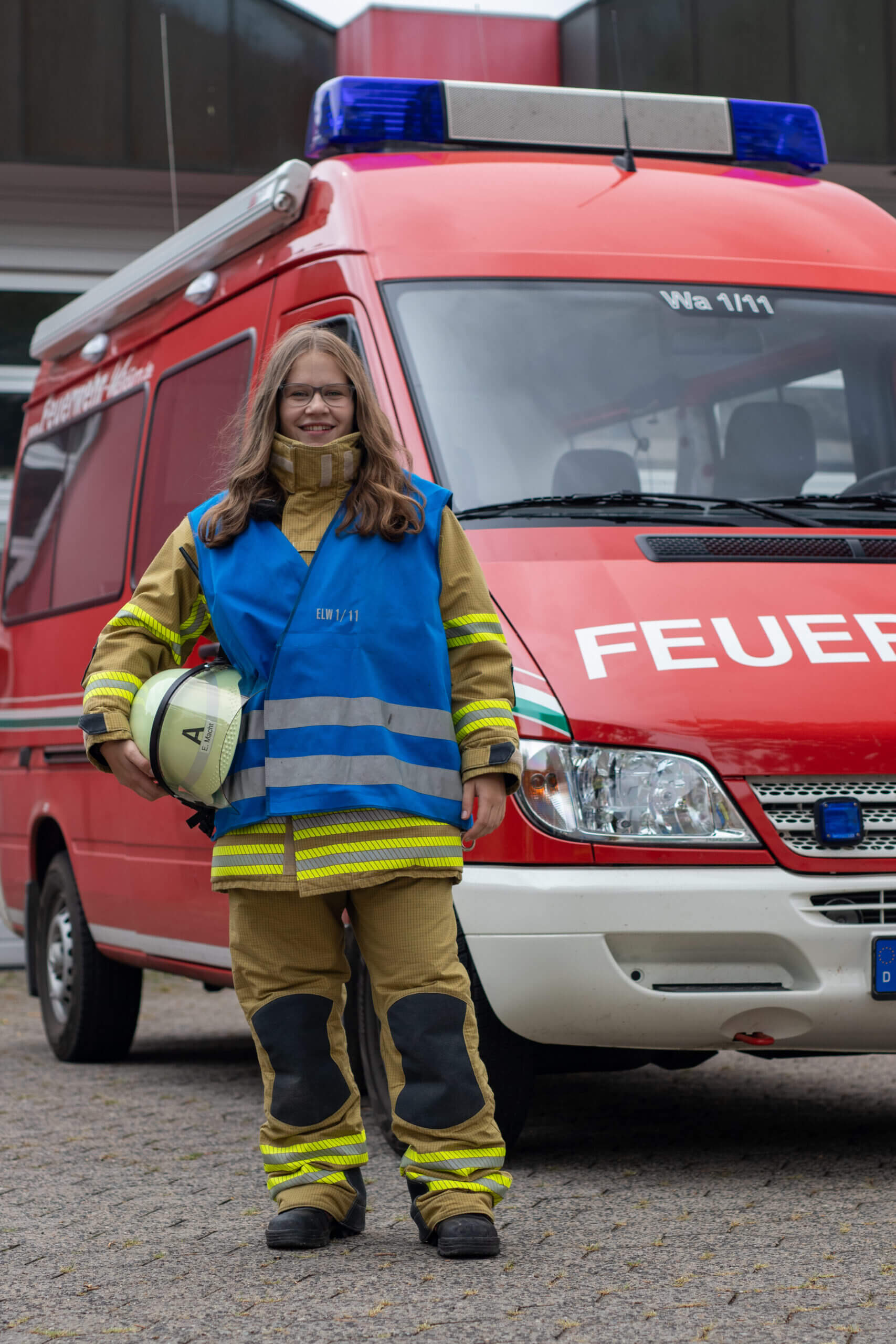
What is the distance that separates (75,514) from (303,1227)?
4.21 m

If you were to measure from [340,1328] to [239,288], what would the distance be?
355 centimetres

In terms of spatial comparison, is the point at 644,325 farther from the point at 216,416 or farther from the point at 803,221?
the point at 216,416

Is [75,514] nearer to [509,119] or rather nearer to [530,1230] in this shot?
[509,119]

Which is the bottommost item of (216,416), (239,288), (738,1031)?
(738,1031)

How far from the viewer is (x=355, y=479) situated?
3.98 m

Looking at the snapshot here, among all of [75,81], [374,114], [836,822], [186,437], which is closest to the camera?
[836,822]

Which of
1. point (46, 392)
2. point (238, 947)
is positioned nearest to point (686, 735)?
point (238, 947)

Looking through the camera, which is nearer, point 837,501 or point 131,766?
point 131,766

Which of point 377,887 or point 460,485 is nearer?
point 377,887

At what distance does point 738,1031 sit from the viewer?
449 cm

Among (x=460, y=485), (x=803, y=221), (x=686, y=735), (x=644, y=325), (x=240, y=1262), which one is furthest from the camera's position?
(x=803, y=221)

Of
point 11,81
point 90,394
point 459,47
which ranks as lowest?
point 90,394

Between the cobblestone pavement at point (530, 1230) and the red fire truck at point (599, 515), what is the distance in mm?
342

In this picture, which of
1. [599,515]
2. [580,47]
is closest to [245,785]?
A: [599,515]
